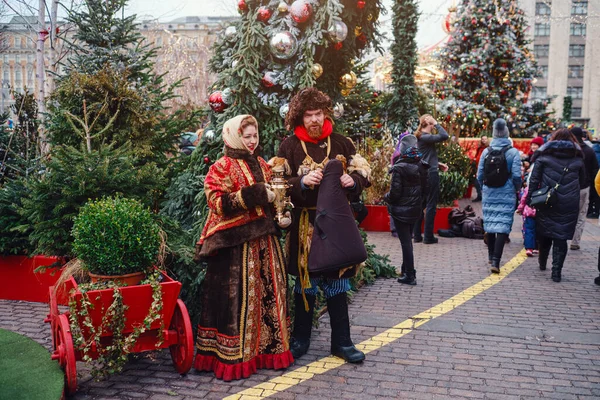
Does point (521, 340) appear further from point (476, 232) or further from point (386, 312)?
point (476, 232)

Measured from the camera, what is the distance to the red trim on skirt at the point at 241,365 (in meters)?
4.13

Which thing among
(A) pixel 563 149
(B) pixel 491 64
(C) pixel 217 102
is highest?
(B) pixel 491 64

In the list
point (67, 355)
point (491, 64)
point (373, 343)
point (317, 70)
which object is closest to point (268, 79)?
point (317, 70)

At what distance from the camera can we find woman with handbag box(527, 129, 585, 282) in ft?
23.6

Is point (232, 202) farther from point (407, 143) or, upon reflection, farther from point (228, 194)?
point (407, 143)

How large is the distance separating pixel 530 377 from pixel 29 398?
3.52m

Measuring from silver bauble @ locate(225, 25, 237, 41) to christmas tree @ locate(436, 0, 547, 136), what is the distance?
14763mm

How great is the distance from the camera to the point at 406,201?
6.97 metres

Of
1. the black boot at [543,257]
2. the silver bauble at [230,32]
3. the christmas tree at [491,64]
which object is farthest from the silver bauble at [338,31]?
the christmas tree at [491,64]

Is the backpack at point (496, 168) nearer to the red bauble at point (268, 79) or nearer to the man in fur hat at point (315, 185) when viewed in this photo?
the red bauble at point (268, 79)

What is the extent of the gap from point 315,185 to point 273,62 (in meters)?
2.08

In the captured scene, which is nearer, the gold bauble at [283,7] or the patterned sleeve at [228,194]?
the patterned sleeve at [228,194]

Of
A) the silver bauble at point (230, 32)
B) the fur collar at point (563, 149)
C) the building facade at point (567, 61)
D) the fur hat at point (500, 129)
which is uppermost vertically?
the building facade at point (567, 61)

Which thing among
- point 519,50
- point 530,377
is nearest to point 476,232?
point 530,377
